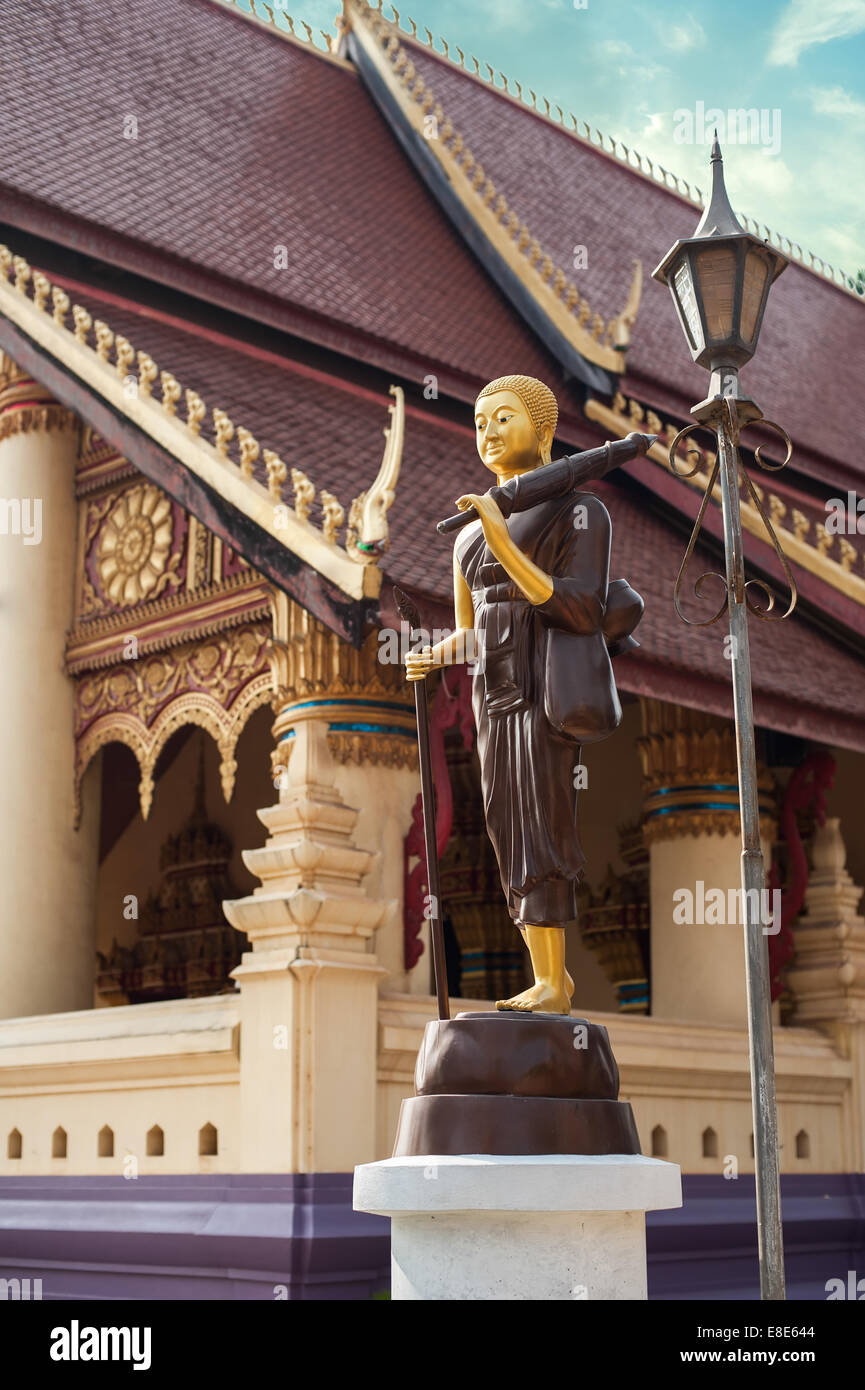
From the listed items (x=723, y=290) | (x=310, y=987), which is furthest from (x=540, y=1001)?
(x=310, y=987)

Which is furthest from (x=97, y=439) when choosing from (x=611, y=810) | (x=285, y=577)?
(x=611, y=810)

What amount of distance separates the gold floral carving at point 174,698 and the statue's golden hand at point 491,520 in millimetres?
4425

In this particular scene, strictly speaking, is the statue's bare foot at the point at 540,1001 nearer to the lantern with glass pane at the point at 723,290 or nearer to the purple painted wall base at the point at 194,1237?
the lantern with glass pane at the point at 723,290

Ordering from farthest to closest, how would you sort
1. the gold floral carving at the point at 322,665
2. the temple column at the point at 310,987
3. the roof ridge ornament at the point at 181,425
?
the gold floral carving at the point at 322,665, the roof ridge ornament at the point at 181,425, the temple column at the point at 310,987

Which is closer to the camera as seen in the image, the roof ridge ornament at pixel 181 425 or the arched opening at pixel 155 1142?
the roof ridge ornament at pixel 181 425

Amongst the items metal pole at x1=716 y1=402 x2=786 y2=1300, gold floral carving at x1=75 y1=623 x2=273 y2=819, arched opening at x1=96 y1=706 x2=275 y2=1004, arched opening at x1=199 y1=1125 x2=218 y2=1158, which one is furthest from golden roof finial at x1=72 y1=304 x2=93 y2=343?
metal pole at x1=716 y1=402 x2=786 y2=1300

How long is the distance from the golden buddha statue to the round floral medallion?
17.0 feet

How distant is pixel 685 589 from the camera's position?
10.2 meters

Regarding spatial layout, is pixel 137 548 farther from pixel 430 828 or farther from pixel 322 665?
pixel 430 828

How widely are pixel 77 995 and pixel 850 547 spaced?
17.4 ft

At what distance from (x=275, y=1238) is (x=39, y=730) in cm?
399

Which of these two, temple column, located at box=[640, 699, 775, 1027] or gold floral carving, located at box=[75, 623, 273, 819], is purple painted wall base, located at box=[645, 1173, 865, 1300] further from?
gold floral carving, located at box=[75, 623, 273, 819]

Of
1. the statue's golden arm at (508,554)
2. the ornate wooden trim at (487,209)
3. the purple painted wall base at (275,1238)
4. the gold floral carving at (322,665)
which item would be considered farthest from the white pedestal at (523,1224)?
the ornate wooden trim at (487,209)

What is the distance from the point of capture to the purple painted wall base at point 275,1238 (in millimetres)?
7109
